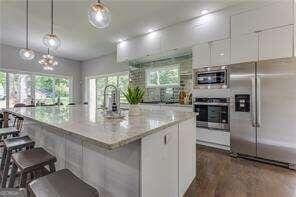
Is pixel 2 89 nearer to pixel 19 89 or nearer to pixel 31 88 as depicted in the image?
pixel 19 89

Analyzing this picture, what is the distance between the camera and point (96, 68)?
775cm

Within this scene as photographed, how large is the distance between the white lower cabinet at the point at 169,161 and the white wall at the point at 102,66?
4.90 metres

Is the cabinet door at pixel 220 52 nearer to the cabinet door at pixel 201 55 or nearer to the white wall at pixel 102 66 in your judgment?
the cabinet door at pixel 201 55

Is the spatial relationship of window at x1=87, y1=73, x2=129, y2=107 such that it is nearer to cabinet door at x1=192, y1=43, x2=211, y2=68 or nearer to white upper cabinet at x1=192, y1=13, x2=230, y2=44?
cabinet door at x1=192, y1=43, x2=211, y2=68

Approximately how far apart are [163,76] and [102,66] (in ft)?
10.8

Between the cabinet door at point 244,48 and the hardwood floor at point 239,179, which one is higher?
the cabinet door at point 244,48

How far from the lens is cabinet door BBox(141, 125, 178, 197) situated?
1227 millimetres

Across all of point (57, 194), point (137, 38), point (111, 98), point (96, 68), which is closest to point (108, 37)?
point (137, 38)

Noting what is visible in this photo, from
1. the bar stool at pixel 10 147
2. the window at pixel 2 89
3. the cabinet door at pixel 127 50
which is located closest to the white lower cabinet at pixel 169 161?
the bar stool at pixel 10 147

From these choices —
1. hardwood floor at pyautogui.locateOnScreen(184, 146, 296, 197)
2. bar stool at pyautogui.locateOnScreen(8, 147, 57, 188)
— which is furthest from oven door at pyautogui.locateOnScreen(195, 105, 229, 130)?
bar stool at pyautogui.locateOnScreen(8, 147, 57, 188)

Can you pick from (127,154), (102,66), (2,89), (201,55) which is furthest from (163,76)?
(2,89)

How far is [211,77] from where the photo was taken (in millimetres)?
3695

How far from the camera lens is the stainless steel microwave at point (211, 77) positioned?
11.6 feet

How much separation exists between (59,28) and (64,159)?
373 centimetres
